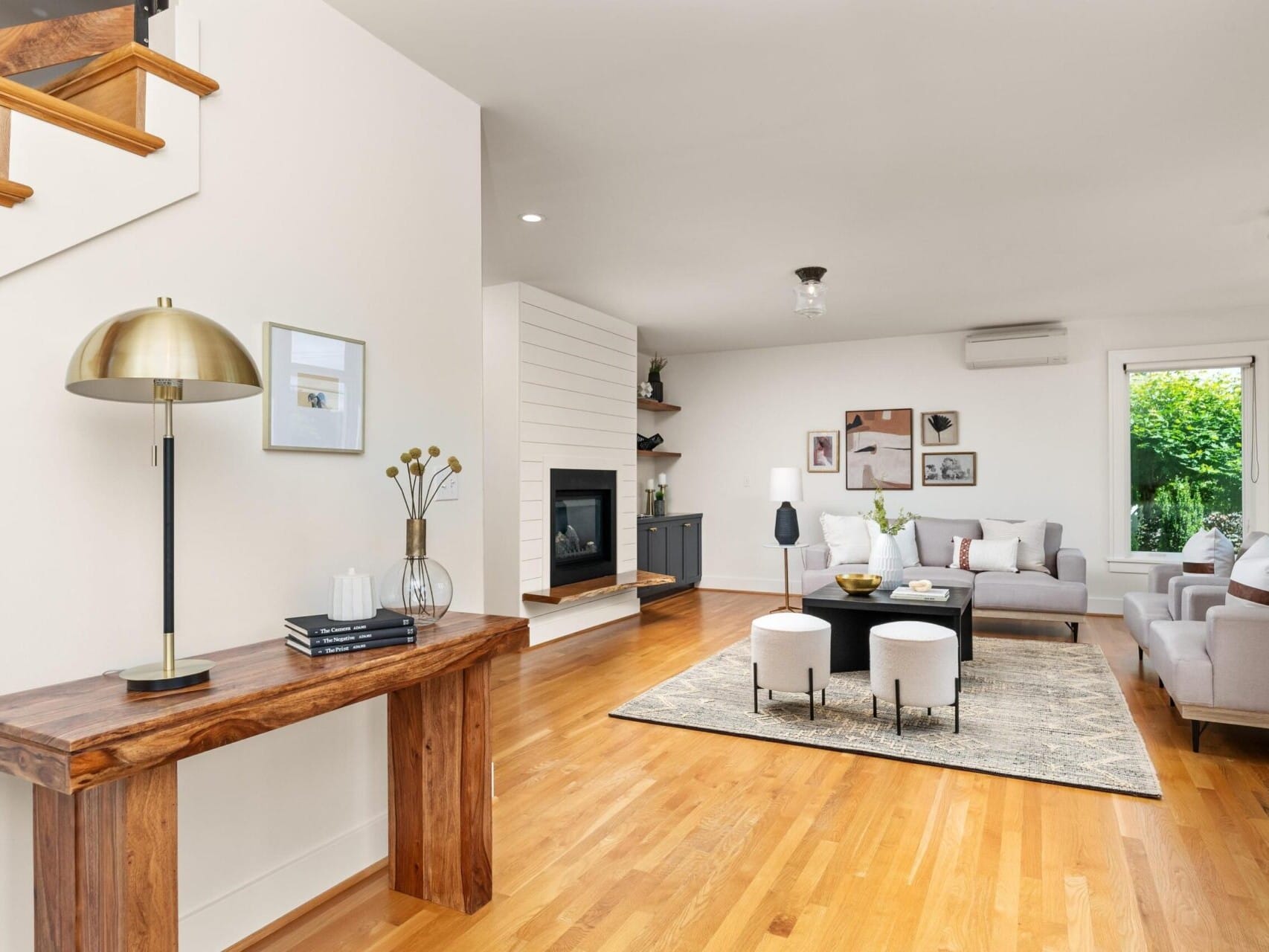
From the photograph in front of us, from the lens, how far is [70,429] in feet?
5.52

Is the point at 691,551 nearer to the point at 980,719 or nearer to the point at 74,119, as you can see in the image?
the point at 980,719

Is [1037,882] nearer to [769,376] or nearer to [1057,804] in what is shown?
[1057,804]

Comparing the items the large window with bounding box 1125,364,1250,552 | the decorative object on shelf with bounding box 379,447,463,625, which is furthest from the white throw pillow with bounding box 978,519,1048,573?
the decorative object on shelf with bounding box 379,447,463,625

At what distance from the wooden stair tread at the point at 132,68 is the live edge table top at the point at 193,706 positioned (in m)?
1.35

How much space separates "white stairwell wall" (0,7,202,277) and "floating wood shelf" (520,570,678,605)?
390 centimetres

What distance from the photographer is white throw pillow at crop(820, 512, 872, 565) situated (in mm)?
6715

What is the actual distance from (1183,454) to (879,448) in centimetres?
243

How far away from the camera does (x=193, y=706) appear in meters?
1.41

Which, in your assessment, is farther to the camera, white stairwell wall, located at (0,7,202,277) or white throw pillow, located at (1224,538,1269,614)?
white throw pillow, located at (1224,538,1269,614)

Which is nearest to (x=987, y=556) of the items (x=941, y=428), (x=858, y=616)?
(x=941, y=428)

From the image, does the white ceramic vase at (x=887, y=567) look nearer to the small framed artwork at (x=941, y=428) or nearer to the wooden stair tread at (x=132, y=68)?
the small framed artwork at (x=941, y=428)

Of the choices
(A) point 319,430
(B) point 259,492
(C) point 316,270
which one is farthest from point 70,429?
(C) point 316,270

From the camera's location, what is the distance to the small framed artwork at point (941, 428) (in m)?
7.32

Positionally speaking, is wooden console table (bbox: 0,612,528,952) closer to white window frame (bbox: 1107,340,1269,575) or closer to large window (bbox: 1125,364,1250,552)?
white window frame (bbox: 1107,340,1269,575)
